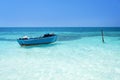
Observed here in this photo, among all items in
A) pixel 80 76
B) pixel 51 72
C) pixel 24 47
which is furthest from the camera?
pixel 24 47

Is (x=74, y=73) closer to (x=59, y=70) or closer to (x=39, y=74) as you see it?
(x=59, y=70)

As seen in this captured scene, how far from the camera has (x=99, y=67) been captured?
11281 mm

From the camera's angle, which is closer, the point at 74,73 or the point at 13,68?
the point at 74,73

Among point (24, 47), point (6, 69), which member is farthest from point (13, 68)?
point (24, 47)

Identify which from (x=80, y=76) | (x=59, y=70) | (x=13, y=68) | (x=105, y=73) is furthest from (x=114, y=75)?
(x=13, y=68)

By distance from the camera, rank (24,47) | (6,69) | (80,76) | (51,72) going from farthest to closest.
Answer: (24,47) → (6,69) → (51,72) → (80,76)

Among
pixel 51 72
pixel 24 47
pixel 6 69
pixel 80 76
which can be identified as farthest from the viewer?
pixel 24 47

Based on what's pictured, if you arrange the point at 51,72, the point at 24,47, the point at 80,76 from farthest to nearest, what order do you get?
the point at 24,47, the point at 51,72, the point at 80,76

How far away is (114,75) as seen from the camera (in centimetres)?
952

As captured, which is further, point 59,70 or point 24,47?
point 24,47

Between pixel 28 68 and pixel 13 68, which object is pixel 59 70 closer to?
pixel 28 68

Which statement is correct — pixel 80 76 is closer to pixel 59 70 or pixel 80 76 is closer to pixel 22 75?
pixel 59 70

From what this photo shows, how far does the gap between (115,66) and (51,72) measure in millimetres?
4120

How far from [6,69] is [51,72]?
114 inches
